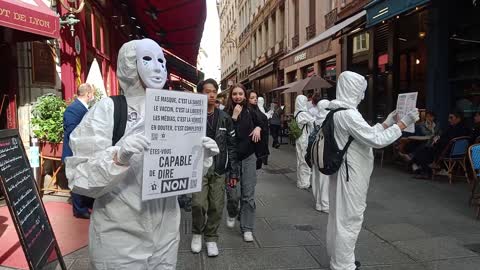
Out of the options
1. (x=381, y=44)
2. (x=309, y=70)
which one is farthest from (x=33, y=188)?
(x=309, y=70)

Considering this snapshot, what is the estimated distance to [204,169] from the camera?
2803 millimetres

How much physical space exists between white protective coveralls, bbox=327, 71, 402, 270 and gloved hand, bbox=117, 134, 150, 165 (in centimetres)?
224

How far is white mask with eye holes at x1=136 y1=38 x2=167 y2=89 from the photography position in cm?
238

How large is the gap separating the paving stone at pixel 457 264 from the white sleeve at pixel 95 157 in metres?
3.36

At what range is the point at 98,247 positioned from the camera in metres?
2.38

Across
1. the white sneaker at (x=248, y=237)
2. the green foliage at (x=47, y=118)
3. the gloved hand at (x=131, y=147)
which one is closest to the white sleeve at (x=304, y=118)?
the white sneaker at (x=248, y=237)

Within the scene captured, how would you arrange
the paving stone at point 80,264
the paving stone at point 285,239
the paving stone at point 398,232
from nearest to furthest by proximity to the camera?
the paving stone at point 80,264, the paving stone at point 285,239, the paving stone at point 398,232

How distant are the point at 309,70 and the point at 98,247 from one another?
18635mm

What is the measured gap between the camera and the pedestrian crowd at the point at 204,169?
2.28m

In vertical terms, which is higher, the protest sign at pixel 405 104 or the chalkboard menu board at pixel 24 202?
the protest sign at pixel 405 104

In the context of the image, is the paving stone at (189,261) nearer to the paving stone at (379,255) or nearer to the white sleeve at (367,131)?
the paving stone at (379,255)

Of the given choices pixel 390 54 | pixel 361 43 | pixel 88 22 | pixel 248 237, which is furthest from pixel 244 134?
pixel 361 43

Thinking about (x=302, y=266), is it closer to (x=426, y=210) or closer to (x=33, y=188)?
(x=33, y=188)

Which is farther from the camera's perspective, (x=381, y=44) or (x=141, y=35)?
(x=141, y=35)
